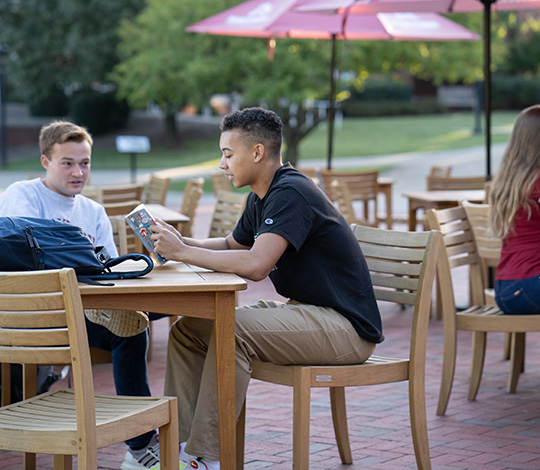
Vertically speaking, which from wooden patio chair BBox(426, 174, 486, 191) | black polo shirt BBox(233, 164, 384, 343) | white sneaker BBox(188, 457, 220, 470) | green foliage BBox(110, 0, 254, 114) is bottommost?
white sneaker BBox(188, 457, 220, 470)

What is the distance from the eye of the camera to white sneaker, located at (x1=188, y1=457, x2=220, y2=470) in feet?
12.0

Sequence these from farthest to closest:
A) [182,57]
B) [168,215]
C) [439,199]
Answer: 1. [182,57]
2. [439,199]
3. [168,215]

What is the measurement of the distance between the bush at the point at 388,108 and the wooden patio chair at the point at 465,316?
3784cm

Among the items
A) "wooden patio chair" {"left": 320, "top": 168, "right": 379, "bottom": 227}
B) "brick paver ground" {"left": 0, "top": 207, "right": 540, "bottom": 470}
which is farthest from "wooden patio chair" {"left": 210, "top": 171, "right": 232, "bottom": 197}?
"brick paver ground" {"left": 0, "top": 207, "right": 540, "bottom": 470}

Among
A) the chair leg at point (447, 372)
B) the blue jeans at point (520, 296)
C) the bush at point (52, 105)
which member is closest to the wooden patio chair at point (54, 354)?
the chair leg at point (447, 372)

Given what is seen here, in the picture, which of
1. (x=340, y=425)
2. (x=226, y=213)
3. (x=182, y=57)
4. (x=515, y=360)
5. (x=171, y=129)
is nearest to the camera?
(x=340, y=425)

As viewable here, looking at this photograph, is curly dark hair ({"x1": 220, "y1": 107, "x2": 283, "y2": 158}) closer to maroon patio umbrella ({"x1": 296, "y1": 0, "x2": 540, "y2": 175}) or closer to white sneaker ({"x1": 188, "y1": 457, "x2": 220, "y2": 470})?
white sneaker ({"x1": 188, "y1": 457, "x2": 220, "y2": 470})

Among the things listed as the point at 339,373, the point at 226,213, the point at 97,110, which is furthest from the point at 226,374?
the point at 97,110

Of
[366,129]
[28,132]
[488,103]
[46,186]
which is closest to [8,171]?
[28,132]

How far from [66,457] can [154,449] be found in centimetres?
60

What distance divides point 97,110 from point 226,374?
1227 inches

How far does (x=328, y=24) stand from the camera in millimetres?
10773

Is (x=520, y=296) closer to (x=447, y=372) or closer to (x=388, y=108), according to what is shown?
(x=447, y=372)

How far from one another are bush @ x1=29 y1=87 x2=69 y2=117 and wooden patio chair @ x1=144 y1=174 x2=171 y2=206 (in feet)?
88.7
